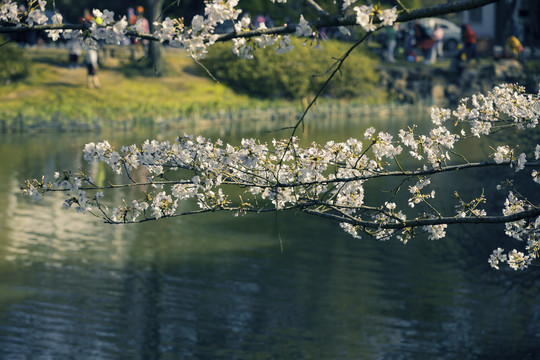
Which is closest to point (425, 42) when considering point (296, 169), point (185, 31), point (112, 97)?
point (112, 97)

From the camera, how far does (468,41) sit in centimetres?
4331

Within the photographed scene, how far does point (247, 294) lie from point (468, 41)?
31.7 metres

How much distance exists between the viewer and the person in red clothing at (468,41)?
42875mm

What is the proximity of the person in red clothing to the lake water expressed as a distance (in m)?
25.7

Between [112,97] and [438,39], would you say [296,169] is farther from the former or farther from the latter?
[438,39]

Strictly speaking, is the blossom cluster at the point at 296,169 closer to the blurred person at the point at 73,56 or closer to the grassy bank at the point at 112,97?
the grassy bank at the point at 112,97

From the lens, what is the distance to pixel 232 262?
53.4 ft

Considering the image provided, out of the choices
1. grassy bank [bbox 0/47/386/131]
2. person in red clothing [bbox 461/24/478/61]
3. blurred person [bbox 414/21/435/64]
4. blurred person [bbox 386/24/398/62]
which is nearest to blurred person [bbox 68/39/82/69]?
grassy bank [bbox 0/47/386/131]

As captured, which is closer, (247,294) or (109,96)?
(247,294)

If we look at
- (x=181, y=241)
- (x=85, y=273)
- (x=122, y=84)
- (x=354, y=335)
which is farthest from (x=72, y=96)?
(x=354, y=335)

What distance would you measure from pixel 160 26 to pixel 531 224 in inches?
127

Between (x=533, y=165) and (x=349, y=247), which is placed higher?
(x=533, y=165)

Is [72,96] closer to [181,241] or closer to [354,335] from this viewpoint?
[181,241]

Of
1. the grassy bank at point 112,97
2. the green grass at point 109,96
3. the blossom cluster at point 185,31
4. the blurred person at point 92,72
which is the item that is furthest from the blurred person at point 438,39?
the blossom cluster at point 185,31
